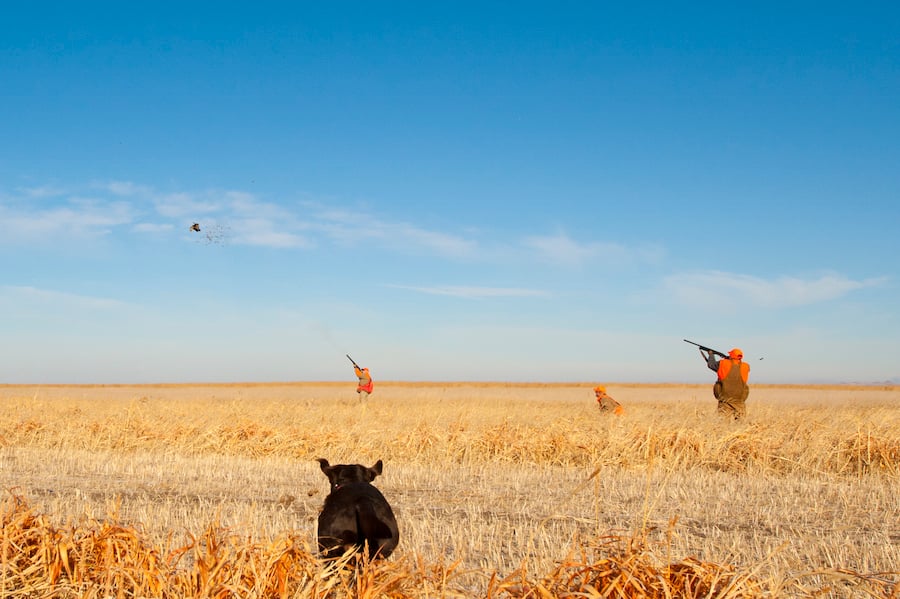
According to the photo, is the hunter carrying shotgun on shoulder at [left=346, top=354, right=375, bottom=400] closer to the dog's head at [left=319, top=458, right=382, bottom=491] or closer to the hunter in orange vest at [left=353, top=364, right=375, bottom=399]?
the hunter in orange vest at [left=353, top=364, right=375, bottom=399]

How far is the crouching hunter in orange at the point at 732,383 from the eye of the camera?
52.7 feet

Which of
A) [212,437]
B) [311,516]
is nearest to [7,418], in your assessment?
[212,437]

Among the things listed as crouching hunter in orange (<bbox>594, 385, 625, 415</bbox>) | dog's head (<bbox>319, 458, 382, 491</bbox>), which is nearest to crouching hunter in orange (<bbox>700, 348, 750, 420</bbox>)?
crouching hunter in orange (<bbox>594, 385, 625, 415</bbox>)

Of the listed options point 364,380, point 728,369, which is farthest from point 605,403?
point 364,380

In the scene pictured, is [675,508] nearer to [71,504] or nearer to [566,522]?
[566,522]

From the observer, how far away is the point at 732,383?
1625 centimetres

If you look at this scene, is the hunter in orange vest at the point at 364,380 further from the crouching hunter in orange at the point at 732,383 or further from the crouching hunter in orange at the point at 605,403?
the crouching hunter in orange at the point at 732,383

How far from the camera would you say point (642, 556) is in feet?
14.1

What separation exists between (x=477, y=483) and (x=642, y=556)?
20.5 ft

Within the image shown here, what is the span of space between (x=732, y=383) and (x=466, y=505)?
9934 millimetres

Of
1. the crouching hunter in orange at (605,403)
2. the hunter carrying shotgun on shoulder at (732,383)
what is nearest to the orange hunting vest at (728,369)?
the hunter carrying shotgun on shoulder at (732,383)

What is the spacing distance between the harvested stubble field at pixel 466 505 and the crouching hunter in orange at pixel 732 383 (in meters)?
0.72

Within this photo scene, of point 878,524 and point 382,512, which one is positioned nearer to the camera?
point 382,512

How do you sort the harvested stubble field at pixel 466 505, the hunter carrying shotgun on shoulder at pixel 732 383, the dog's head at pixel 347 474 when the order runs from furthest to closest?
the hunter carrying shotgun on shoulder at pixel 732 383 < the dog's head at pixel 347 474 < the harvested stubble field at pixel 466 505
